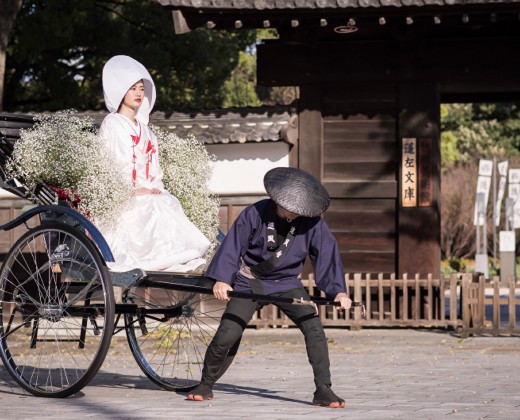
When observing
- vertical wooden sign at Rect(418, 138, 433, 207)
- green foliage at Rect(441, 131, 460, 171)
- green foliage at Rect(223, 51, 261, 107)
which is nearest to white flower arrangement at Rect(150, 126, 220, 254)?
vertical wooden sign at Rect(418, 138, 433, 207)

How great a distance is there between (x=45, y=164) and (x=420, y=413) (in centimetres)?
325

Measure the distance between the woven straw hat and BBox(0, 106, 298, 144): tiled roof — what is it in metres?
7.37

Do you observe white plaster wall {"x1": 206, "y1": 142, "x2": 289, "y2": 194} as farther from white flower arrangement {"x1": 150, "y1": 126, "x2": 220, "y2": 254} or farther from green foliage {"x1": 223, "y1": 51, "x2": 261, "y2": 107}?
green foliage {"x1": 223, "y1": 51, "x2": 261, "y2": 107}

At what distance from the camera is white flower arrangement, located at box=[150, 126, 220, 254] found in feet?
28.2

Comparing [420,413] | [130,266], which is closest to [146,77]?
[130,266]

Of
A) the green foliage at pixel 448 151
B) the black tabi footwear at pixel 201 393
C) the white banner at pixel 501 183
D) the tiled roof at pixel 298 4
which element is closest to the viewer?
the black tabi footwear at pixel 201 393

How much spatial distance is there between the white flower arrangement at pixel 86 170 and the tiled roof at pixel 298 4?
5.29 meters

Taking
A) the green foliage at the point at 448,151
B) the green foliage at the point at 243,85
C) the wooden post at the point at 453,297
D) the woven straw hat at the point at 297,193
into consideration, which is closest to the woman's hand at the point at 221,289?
the woven straw hat at the point at 297,193

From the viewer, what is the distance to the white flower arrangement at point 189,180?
8602 mm

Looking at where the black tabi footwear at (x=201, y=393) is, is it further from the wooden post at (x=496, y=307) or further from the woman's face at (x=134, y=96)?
the wooden post at (x=496, y=307)

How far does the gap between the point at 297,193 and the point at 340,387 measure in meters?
2.00

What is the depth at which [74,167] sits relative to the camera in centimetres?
792

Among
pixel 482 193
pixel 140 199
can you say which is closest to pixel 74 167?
pixel 140 199

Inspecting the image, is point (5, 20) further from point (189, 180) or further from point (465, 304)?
point (189, 180)
